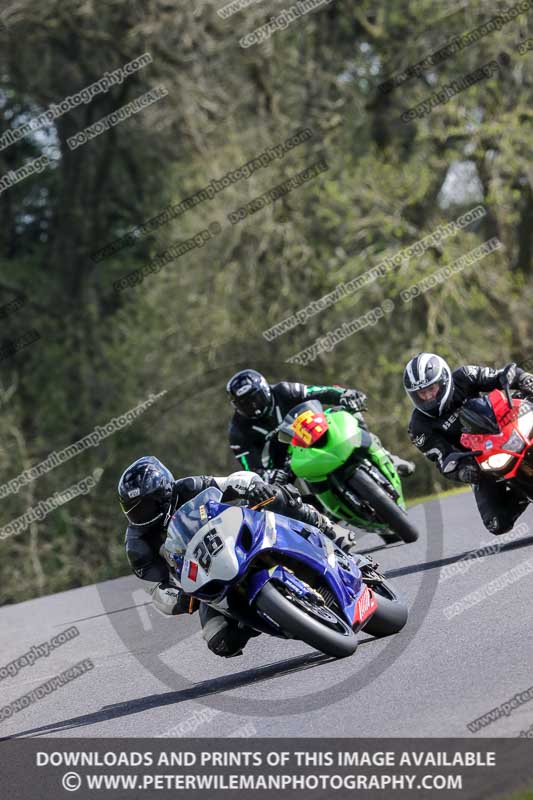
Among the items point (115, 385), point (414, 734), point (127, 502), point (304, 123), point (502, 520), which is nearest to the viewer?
point (414, 734)

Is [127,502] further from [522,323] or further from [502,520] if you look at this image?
[522,323]

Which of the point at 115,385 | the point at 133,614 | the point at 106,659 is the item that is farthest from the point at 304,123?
the point at 106,659

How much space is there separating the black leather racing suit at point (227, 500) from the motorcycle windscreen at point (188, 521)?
19cm

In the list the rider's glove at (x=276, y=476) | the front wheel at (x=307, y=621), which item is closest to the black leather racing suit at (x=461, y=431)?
the rider's glove at (x=276, y=476)

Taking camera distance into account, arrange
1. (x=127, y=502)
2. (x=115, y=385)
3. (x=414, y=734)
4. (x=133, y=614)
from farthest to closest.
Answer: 1. (x=115, y=385)
2. (x=133, y=614)
3. (x=127, y=502)
4. (x=414, y=734)

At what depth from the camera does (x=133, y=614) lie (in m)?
10.9

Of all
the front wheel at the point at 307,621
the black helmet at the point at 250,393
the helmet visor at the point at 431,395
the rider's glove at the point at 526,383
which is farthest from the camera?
the black helmet at the point at 250,393

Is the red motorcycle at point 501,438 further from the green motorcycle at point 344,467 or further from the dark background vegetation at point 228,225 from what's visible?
the dark background vegetation at point 228,225

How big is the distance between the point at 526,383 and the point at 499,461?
60 centimetres

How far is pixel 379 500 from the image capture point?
9.67 m

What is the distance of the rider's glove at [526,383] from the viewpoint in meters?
8.37

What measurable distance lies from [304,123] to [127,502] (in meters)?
18.9

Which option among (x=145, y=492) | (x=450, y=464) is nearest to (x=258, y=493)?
(x=145, y=492)

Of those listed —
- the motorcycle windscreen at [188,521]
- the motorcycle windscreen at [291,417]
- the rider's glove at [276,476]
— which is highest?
the motorcycle windscreen at [188,521]
